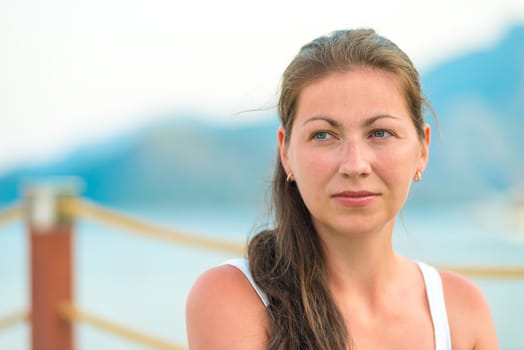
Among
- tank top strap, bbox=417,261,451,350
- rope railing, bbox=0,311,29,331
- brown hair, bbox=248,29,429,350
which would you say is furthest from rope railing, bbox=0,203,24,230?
tank top strap, bbox=417,261,451,350

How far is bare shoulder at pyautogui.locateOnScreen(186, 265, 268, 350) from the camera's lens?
147 centimetres

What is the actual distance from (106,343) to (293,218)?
9212 mm

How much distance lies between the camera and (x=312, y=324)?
59.6 inches

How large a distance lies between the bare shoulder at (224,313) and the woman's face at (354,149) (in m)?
0.21

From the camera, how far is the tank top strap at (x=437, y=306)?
5.43 feet

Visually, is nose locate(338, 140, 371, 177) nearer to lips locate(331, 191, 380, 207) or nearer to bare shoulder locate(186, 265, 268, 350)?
lips locate(331, 191, 380, 207)

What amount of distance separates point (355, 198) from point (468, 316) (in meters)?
0.46

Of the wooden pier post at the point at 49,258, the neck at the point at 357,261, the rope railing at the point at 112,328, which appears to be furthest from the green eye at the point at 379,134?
the wooden pier post at the point at 49,258

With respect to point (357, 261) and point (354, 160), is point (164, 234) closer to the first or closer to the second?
point (357, 261)

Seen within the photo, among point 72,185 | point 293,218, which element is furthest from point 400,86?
point 72,185

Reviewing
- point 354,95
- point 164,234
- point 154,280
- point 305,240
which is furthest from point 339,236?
point 154,280

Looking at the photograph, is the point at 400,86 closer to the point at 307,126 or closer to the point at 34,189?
the point at 307,126

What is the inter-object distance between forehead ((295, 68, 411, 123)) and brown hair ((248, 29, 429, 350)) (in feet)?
0.05

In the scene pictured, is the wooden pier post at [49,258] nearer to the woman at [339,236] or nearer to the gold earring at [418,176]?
the woman at [339,236]
